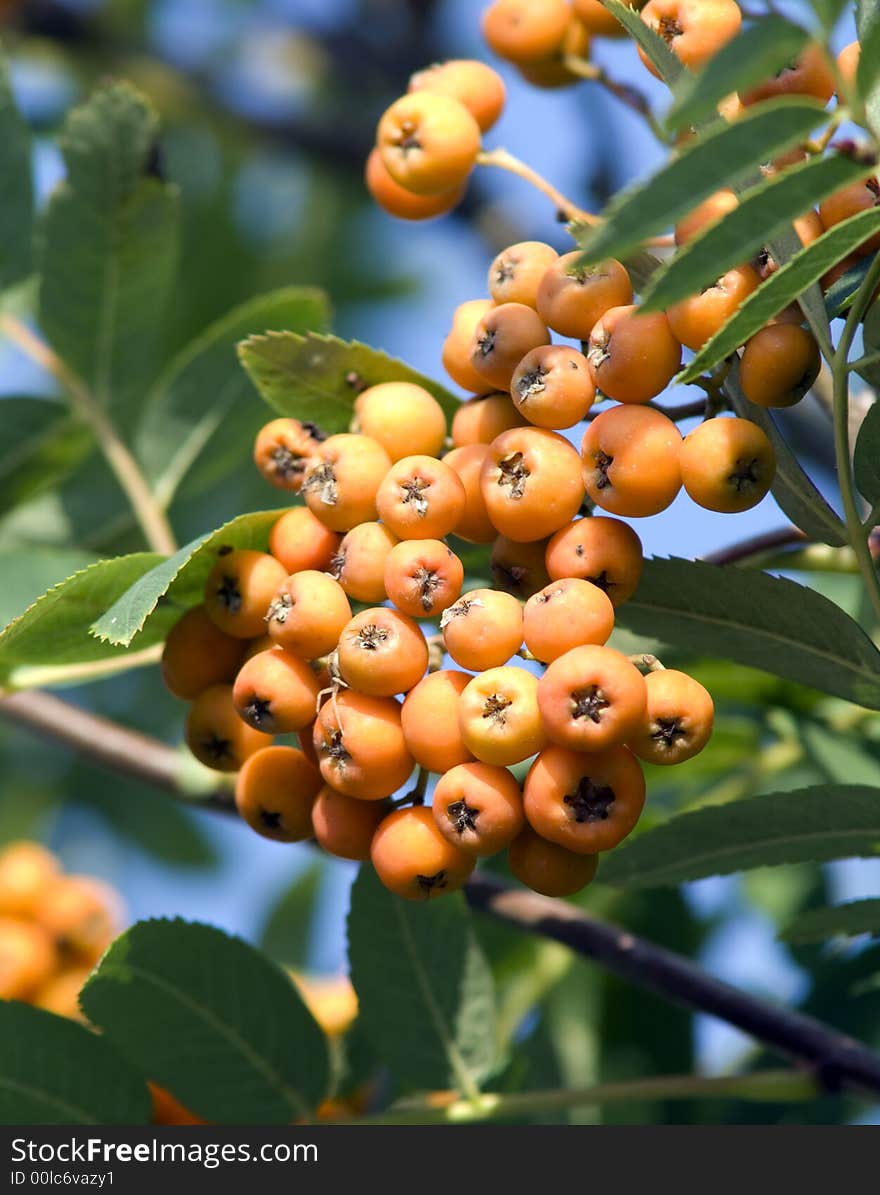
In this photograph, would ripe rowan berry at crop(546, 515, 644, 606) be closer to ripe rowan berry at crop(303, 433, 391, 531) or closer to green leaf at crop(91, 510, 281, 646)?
ripe rowan berry at crop(303, 433, 391, 531)

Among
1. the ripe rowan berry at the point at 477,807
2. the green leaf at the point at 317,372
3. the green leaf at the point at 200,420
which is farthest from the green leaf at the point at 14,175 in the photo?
the ripe rowan berry at the point at 477,807

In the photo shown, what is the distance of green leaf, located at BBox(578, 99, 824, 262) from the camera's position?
110cm

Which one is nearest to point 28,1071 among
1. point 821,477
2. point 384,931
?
point 384,931

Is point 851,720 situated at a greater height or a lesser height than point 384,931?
greater

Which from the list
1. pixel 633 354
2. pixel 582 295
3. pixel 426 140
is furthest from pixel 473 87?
pixel 633 354

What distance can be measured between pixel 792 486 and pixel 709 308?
22 centimetres

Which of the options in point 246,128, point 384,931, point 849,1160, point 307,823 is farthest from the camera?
point 246,128

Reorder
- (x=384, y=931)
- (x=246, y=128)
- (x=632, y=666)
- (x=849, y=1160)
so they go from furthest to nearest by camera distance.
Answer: (x=246, y=128)
(x=384, y=931)
(x=849, y=1160)
(x=632, y=666)

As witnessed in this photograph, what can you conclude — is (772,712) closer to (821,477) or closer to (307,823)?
(821,477)

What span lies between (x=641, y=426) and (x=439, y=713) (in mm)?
346

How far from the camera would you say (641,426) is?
139 cm

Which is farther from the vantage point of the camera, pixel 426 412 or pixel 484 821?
pixel 426 412

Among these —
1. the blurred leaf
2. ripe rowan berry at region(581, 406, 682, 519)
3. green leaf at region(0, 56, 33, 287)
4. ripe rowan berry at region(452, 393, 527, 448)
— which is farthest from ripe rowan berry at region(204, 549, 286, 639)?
the blurred leaf

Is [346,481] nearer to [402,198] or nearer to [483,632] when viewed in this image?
[483,632]
